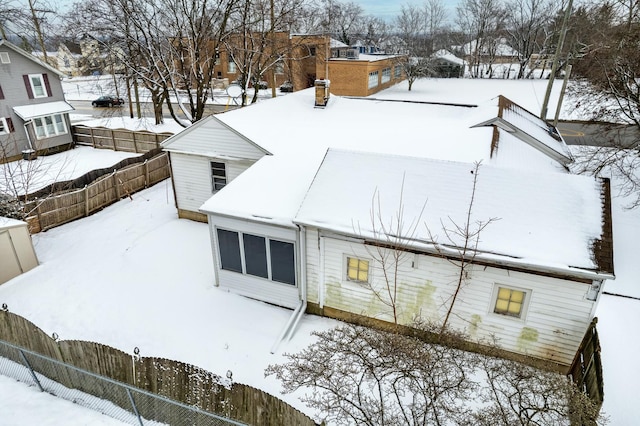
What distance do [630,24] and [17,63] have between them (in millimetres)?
35147

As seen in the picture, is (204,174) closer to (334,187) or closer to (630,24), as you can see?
(334,187)

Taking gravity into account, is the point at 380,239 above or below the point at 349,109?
below

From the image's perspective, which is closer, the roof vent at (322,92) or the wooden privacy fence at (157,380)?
the wooden privacy fence at (157,380)

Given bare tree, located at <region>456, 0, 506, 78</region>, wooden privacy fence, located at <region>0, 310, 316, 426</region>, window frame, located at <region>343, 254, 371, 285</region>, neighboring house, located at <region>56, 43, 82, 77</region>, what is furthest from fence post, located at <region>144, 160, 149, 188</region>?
bare tree, located at <region>456, 0, 506, 78</region>

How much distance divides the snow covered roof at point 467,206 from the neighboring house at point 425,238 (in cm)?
3

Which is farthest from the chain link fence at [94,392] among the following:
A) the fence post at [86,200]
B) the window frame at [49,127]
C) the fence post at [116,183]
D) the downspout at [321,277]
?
the window frame at [49,127]

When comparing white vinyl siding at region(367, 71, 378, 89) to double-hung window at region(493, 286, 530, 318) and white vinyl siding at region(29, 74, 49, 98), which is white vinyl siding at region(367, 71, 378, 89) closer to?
white vinyl siding at region(29, 74, 49, 98)

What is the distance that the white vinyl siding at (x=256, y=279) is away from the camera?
1055 cm

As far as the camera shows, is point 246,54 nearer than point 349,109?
No

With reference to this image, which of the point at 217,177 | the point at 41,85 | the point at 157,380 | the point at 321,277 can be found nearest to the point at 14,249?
the point at 217,177

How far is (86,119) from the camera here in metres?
35.4

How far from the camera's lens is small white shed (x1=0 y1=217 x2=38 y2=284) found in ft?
40.5

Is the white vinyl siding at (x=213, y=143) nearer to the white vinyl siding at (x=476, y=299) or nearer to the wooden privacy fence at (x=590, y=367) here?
the white vinyl siding at (x=476, y=299)

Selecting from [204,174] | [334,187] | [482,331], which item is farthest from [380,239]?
[204,174]
